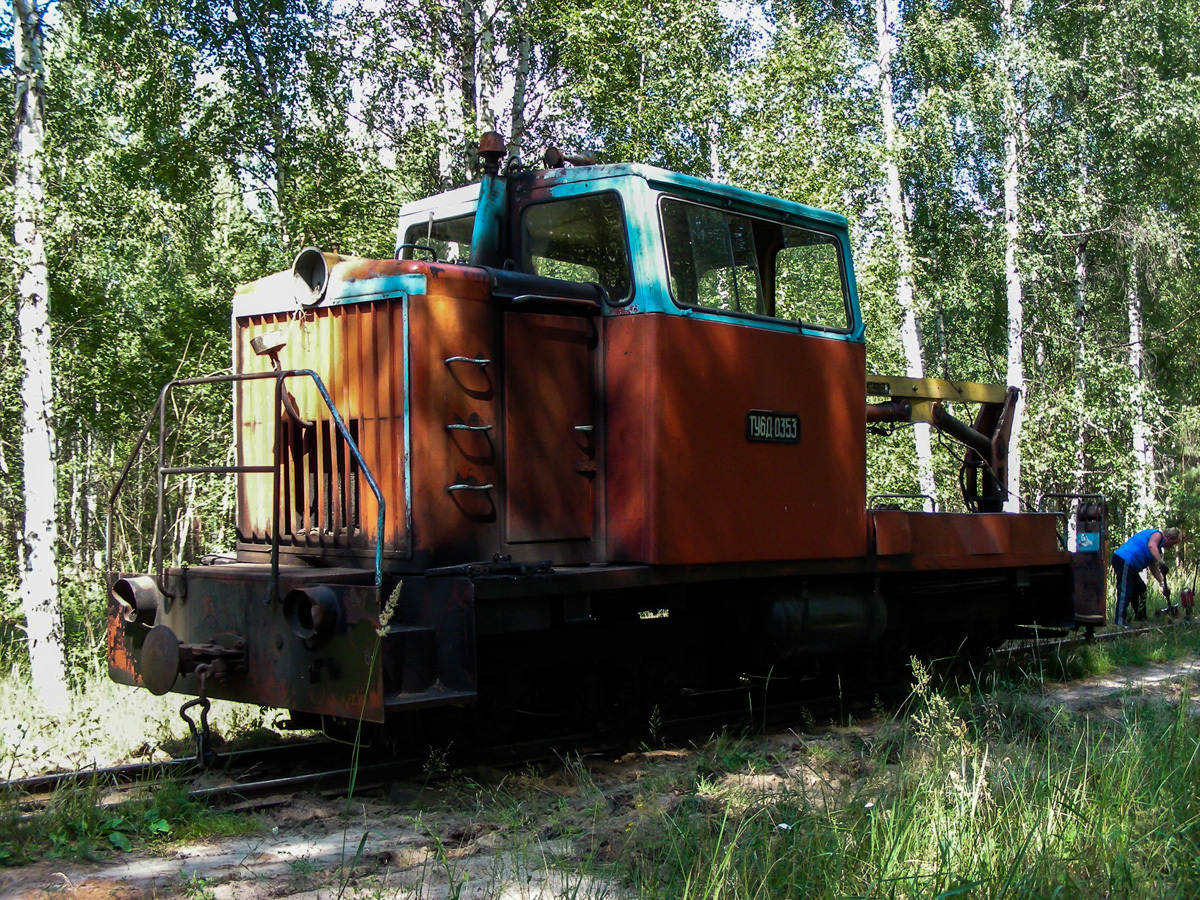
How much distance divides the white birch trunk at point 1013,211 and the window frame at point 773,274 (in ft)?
35.6

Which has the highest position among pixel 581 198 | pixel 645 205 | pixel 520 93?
pixel 520 93

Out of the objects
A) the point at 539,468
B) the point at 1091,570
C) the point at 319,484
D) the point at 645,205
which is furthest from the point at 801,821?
the point at 1091,570

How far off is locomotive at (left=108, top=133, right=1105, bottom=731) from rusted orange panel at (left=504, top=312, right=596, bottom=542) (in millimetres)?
14

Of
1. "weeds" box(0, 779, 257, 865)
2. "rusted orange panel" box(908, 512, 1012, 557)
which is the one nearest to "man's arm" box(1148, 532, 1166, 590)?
"rusted orange panel" box(908, 512, 1012, 557)

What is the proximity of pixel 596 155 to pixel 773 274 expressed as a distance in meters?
7.67

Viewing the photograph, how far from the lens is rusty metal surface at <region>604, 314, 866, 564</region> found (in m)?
5.62

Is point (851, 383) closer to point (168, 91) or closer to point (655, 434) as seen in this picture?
point (655, 434)

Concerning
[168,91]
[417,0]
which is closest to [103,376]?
[168,91]

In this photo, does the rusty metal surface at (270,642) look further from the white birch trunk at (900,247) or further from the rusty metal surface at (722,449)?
the white birch trunk at (900,247)

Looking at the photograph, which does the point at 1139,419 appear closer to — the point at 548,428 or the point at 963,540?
the point at 963,540

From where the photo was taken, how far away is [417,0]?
1512 cm

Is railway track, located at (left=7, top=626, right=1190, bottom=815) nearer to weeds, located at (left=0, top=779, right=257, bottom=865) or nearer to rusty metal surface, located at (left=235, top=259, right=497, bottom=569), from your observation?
weeds, located at (left=0, top=779, right=257, bottom=865)

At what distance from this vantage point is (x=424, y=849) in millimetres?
4090

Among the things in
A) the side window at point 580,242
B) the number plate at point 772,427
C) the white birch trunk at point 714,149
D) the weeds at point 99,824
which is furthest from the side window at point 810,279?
the white birch trunk at point 714,149
